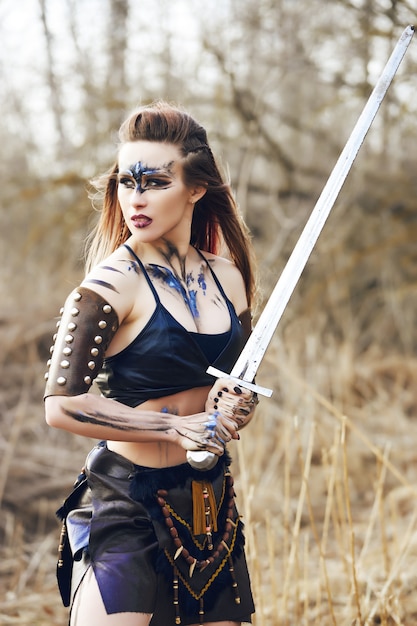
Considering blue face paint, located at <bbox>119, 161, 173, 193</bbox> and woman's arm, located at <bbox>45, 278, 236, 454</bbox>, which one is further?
blue face paint, located at <bbox>119, 161, 173, 193</bbox>

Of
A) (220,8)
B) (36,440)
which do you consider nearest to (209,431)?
(36,440)

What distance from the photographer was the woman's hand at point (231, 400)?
72.1 inches

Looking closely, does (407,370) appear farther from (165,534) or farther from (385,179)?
(165,534)

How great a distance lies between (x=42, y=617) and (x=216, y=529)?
189cm

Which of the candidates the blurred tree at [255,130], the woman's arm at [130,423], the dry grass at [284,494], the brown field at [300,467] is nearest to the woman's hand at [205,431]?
the woman's arm at [130,423]

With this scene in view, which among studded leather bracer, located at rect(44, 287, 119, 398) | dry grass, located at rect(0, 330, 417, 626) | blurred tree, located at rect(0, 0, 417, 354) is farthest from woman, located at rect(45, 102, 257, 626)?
blurred tree, located at rect(0, 0, 417, 354)

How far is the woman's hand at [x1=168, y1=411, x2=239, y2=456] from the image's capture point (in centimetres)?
177

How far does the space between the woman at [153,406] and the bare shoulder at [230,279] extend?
56 mm

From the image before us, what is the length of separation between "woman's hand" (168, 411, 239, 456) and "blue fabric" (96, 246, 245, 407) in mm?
100

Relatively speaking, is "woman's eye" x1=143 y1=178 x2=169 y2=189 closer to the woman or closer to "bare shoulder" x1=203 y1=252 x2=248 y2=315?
the woman

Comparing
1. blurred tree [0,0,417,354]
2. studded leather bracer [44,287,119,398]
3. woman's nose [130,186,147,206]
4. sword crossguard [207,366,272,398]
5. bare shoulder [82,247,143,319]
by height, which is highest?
blurred tree [0,0,417,354]

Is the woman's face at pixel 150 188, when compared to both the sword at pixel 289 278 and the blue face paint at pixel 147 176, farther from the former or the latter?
the sword at pixel 289 278

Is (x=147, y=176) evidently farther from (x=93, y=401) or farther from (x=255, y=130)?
(x=255, y=130)

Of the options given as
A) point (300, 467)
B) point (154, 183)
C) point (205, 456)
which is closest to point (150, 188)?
point (154, 183)
